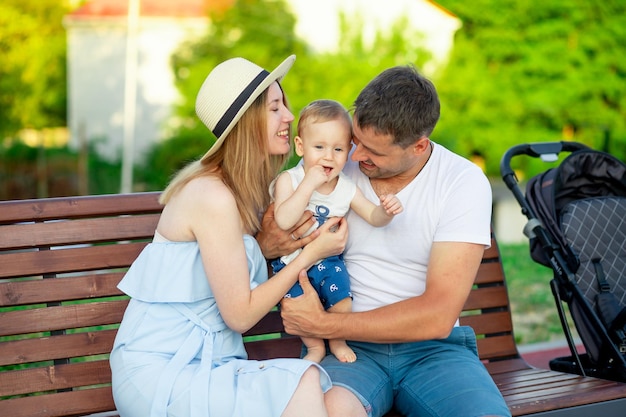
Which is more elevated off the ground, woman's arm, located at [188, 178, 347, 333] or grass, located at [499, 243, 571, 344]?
woman's arm, located at [188, 178, 347, 333]

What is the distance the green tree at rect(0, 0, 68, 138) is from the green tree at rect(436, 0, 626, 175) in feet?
47.0

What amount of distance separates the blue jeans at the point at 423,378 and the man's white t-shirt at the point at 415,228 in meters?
0.21

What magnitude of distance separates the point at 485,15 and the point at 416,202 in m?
24.2

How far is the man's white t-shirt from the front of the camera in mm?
3227

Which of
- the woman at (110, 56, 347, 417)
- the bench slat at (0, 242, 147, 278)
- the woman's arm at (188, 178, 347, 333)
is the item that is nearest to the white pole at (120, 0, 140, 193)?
the bench slat at (0, 242, 147, 278)

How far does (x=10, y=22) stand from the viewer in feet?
96.0

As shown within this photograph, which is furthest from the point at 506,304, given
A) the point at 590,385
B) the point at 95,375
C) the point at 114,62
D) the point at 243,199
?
the point at 114,62

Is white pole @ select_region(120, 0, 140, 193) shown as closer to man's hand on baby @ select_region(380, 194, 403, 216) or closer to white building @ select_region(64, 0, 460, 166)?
white building @ select_region(64, 0, 460, 166)

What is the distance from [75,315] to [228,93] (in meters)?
1.10

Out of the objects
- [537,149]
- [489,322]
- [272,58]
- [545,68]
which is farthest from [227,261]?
[545,68]

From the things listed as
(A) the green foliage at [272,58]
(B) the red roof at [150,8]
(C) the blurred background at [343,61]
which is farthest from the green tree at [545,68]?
(B) the red roof at [150,8]

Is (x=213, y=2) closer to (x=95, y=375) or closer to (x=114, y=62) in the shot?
(x=114, y=62)

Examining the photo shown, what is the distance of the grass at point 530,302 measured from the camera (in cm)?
657

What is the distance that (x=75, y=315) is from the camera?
11.2 feet
